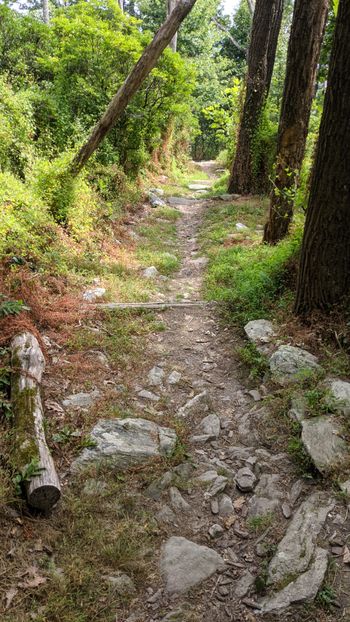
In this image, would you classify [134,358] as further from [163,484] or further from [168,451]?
[163,484]

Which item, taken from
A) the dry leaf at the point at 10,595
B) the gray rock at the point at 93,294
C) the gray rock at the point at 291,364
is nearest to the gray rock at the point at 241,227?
the gray rock at the point at 93,294

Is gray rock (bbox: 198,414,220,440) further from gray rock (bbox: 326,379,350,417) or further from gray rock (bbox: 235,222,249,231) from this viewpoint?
gray rock (bbox: 235,222,249,231)

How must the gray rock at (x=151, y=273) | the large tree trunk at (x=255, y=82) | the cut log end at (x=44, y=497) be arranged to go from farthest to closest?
the large tree trunk at (x=255, y=82) < the gray rock at (x=151, y=273) < the cut log end at (x=44, y=497)

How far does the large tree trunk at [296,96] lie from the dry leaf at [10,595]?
5199 millimetres

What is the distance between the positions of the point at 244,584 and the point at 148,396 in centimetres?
201

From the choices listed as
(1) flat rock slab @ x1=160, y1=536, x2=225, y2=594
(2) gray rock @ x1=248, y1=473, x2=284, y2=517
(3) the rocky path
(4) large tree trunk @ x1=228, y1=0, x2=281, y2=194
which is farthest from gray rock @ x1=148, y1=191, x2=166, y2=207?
(1) flat rock slab @ x1=160, y1=536, x2=225, y2=594

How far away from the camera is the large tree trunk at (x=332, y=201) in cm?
392

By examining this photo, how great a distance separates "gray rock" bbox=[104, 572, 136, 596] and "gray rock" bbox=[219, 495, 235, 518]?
801 mm

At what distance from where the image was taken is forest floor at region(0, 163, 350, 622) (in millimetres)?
2471

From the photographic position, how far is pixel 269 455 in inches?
138

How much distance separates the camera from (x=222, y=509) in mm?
3133

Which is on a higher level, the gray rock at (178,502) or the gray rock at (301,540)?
the gray rock at (301,540)

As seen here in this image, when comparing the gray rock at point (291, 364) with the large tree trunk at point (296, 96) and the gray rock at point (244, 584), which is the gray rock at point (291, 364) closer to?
the gray rock at point (244, 584)

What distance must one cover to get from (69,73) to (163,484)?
9.93 m
